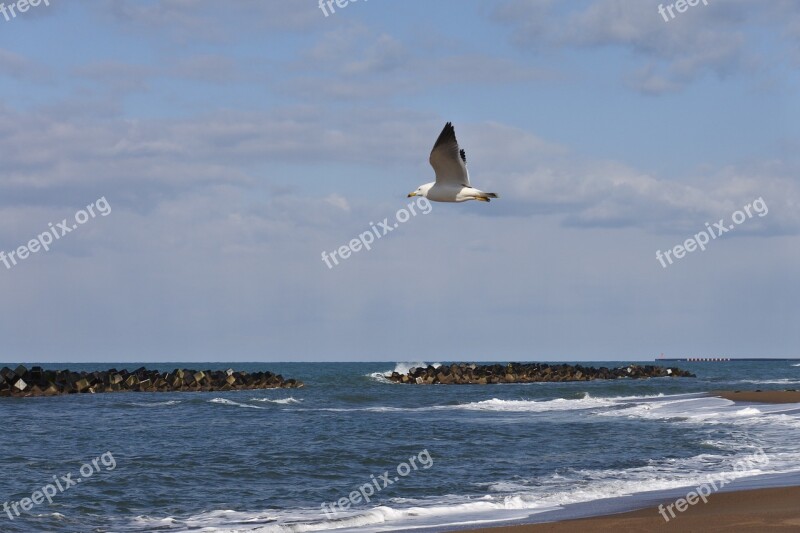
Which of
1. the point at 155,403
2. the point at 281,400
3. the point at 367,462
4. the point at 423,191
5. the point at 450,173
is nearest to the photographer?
the point at 450,173

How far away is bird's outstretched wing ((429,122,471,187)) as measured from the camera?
14.5m

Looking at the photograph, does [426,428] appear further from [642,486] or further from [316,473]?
[642,486]

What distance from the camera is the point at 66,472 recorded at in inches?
805

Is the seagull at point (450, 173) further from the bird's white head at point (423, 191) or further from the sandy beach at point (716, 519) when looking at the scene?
the sandy beach at point (716, 519)

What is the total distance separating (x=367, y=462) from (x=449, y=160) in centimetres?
888

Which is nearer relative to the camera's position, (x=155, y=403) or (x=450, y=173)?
(x=450, y=173)

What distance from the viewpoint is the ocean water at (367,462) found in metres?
15.2

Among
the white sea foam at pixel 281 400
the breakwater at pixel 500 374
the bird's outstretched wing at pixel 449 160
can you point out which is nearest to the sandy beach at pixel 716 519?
the bird's outstretched wing at pixel 449 160

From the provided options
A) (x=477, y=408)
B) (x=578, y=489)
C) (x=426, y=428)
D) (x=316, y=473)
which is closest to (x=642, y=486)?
(x=578, y=489)

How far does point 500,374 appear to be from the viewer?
73.2 m

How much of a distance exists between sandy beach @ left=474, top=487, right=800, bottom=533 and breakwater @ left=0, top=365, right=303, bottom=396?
129 feet

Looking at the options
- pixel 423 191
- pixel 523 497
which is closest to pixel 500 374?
pixel 523 497

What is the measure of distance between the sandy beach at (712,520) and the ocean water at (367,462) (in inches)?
42.0

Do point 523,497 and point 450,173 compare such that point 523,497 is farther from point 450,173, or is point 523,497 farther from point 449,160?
point 449,160
